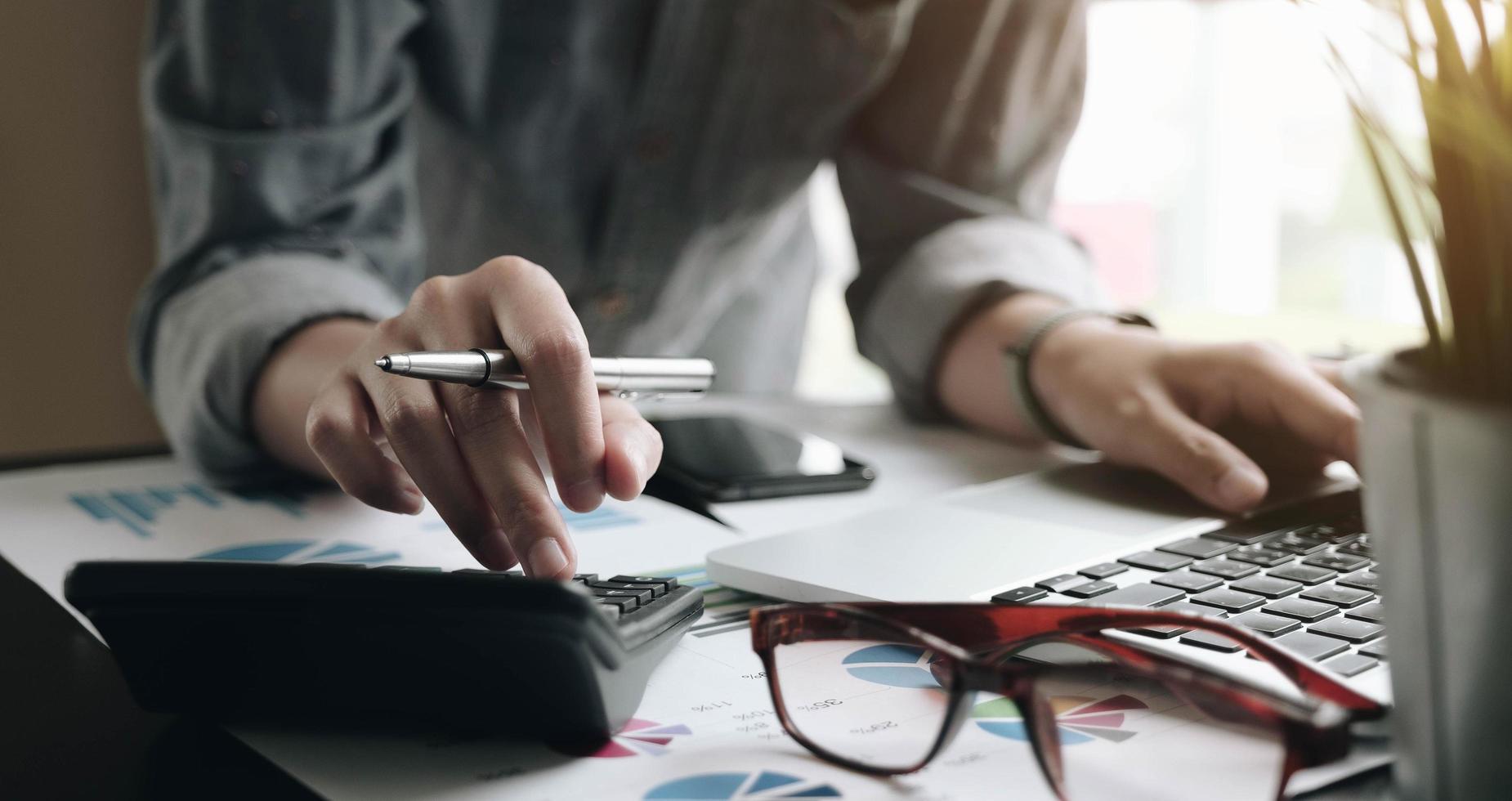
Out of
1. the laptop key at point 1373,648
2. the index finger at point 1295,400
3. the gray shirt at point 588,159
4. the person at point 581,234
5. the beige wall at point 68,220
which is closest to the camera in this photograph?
the laptop key at point 1373,648

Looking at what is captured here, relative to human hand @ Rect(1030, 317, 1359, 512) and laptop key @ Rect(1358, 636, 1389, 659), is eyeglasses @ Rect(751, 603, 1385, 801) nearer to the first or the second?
laptop key @ Rect(1358, 636, 1389, 659)

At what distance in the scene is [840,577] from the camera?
0.39 m

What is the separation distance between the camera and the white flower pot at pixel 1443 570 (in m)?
0.19

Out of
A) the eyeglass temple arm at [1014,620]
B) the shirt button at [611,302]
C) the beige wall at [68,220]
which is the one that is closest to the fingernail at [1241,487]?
the eyeglass temple arm at [1014,620]

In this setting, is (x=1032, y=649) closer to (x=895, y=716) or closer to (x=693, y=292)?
(x=895, y=716)

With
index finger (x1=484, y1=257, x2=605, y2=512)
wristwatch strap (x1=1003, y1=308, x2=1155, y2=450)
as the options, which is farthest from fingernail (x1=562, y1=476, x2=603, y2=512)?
wristwatch strap (x1=1003, y1=308, x2=1155, y2=450)

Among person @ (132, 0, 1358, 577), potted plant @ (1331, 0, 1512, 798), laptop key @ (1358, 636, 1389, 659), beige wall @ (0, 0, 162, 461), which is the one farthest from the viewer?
beige wall @ (0, 0, 162, 461)

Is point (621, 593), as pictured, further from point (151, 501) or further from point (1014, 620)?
point (151, 501)

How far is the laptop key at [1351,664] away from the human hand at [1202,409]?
0.18 m

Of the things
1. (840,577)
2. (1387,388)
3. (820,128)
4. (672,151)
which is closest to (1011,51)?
(820,128)

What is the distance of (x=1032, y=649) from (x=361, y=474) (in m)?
0.23

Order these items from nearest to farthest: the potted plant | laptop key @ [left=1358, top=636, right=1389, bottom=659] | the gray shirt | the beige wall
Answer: the potted plant
laptop key @ [left=1358, top=636, right=1389, bottom=659]
the gray shirt
the beige wall

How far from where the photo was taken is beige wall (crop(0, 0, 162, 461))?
3.87 ft

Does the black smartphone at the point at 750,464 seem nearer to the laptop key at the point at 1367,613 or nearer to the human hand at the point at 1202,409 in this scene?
the human hand at the point at 1202,409
